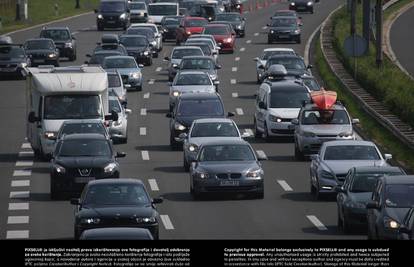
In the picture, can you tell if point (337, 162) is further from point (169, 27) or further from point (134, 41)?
point (169, 27)

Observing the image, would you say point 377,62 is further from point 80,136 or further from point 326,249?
point 326,249

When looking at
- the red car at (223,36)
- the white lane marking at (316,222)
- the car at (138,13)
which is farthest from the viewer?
the car at (138,13)

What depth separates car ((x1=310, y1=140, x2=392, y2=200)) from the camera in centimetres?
3512

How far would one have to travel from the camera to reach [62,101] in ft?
145

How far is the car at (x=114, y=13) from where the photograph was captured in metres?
94.6

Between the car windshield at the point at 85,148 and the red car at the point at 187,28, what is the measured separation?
1969 inches

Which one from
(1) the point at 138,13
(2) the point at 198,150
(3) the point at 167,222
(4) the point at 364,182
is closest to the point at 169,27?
(1) the point at 138,13

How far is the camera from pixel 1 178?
4103 cm

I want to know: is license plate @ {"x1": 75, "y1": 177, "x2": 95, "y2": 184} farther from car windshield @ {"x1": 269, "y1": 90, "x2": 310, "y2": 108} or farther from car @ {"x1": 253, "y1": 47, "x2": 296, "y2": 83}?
car @ {"x1": 253, "y1": 47, "x2": 296, "y2": 83}

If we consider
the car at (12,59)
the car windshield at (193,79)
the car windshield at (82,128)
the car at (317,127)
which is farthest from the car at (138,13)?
the car windshield at (82,128)

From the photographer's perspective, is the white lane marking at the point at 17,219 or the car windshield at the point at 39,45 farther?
the car windshield at the point at 39,45

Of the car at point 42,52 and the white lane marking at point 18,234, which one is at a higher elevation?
the white lane marking at point 18,234

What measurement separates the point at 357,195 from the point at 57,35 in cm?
4883

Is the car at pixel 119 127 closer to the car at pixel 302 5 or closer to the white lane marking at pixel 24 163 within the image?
the white lane marking at pixel 24 163
